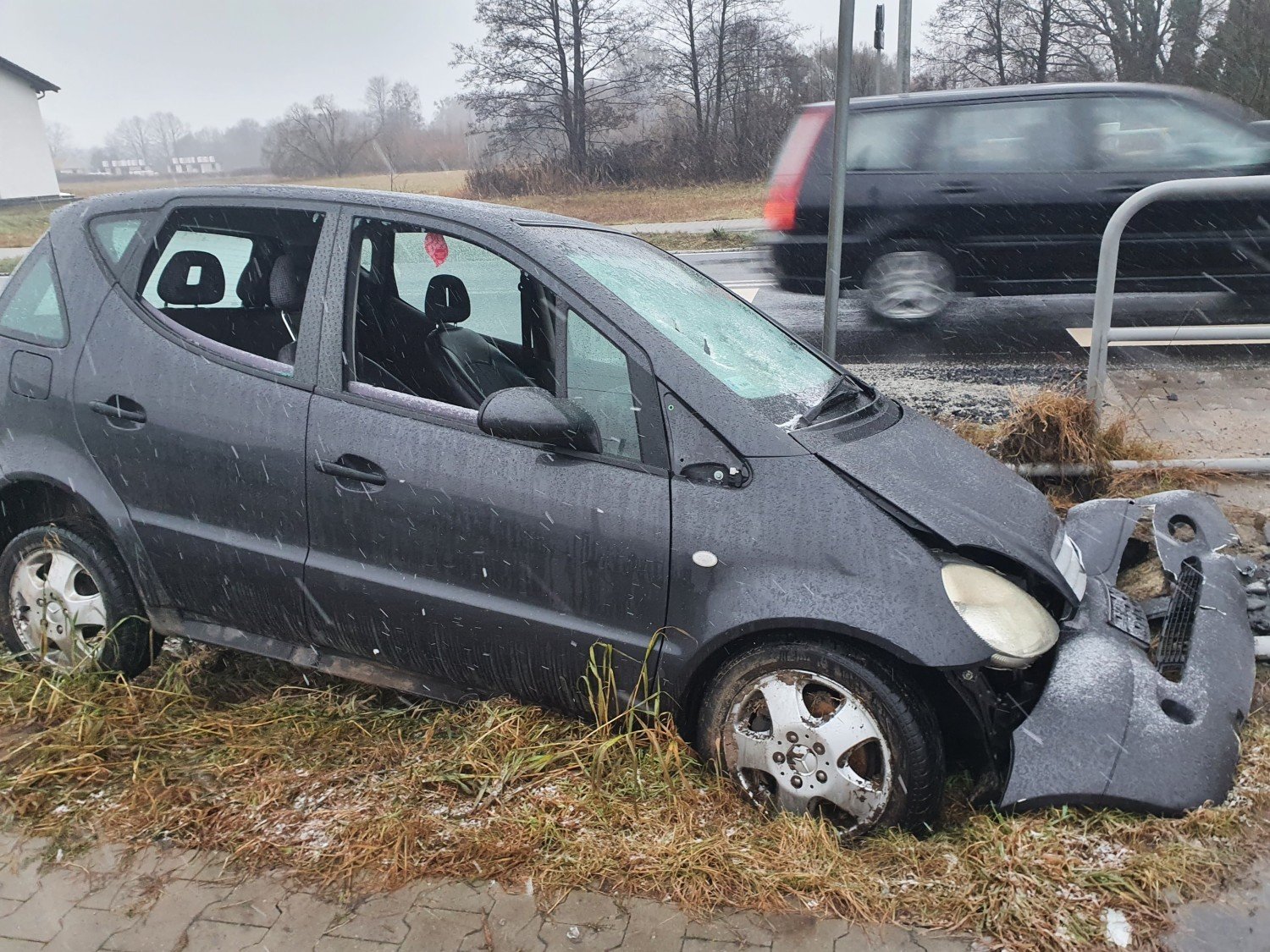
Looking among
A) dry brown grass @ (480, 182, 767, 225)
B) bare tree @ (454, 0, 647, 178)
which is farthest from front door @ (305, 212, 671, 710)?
bare tree @ (454, 0, 647, 178)

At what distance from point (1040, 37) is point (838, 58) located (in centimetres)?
3064

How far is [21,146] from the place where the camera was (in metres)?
43.4

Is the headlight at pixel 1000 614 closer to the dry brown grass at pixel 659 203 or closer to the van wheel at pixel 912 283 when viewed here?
the van wheel at pixel 912 283

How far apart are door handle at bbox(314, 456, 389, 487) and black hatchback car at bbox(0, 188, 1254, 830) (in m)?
0.01

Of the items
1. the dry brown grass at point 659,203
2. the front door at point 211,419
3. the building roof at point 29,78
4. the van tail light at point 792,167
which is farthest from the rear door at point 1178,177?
the building roof at point 29,78

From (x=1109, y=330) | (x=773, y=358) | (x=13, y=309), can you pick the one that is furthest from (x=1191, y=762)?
(x=13, y=309)

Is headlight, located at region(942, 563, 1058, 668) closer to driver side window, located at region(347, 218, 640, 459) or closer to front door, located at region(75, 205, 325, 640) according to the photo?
driver side window, located at region(347, 218, 640, 459)

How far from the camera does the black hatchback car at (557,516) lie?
2520 millimetres

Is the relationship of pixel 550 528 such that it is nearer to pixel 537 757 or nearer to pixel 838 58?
pixel 537 757

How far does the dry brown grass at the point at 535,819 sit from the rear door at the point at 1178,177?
6166mm

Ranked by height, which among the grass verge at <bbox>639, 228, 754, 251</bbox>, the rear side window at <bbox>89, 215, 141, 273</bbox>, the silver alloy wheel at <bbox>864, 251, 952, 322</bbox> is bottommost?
the grass verge at <bbox>639, 228, 754, 251</bbox>

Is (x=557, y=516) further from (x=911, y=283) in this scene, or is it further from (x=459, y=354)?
(x=911, y=283)

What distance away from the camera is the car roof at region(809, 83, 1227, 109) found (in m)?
8.00

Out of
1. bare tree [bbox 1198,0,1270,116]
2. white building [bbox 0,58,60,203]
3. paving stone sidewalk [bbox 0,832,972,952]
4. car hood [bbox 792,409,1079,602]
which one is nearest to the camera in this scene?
paving stone sidewalk [bbox 0,832,972,952]
